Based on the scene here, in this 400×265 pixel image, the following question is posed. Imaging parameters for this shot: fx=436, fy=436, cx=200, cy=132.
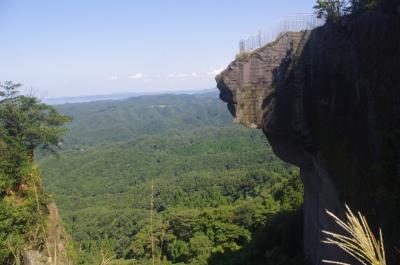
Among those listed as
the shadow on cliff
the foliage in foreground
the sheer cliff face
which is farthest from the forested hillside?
the sheer cliff face

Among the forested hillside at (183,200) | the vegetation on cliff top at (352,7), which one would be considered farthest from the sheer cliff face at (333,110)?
the forested hillside at (183,200)

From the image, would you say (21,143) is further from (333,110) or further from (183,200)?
(183,200)

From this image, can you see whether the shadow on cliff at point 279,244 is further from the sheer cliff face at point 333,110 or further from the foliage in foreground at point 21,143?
the foliage in foreground at point 21,143

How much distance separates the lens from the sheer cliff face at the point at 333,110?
25.6ft

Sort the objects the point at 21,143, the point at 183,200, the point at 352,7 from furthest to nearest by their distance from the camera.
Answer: the point at 183,200
the point at 21,143
the point at 352,7

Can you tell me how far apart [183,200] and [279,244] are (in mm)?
37747

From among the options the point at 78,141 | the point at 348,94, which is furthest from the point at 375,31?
the point at 78,141

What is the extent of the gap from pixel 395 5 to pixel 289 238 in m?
→ 9.10

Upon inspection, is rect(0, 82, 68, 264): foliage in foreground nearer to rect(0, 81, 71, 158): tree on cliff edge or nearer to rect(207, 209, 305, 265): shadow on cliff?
rect(0, 81, 71, 158): tree on cliff edge

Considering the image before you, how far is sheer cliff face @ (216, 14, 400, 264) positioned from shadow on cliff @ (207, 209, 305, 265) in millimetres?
1085

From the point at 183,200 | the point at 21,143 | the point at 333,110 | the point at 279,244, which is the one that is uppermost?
the point at 333,110

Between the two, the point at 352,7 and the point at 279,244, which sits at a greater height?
the point at 352,7

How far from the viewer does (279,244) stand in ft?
51.0

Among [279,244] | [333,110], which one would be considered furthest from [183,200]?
[333,110]
